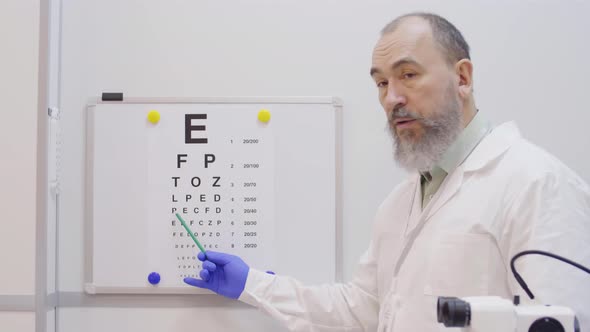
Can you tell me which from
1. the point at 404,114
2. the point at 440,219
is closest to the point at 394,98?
the point at 404,114

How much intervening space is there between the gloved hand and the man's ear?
718mm

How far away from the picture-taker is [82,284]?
144 centimetres

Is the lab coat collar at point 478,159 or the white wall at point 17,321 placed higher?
the lab coat collar at point 478,159

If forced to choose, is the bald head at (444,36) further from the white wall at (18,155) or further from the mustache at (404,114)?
the white wall at (18,155)

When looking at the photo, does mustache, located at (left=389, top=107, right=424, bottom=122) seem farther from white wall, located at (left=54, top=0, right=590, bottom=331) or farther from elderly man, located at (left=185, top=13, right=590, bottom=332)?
white wall, located at (left=54, top=0, right=590, bottom=331)

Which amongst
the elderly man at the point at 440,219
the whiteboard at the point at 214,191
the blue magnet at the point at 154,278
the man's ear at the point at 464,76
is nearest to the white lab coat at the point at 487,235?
the elderly man at the point at 440,219

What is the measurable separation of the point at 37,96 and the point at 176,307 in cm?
72

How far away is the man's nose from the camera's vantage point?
1.14 meters

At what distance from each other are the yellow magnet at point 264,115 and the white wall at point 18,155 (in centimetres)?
65

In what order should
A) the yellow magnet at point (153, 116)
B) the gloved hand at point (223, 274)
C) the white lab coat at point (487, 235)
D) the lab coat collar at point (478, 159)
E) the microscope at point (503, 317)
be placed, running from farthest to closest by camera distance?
the yellow magnet at point (153, 116)
the gloved hand at point (223, 274)
the lab coat collar at point (478, 159)
the white lab coat at point (487, 235)
the microscope at point (503, 317)

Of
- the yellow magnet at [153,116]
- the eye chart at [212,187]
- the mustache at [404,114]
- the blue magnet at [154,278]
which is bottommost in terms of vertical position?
the blue magnet at [154,278]

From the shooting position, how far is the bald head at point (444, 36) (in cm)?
113

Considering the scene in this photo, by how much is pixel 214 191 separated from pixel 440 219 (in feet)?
2.12

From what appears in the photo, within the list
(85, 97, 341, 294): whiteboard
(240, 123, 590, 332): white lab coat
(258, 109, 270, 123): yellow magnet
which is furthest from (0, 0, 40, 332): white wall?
(240, 123, 590, 332): white lab coat
